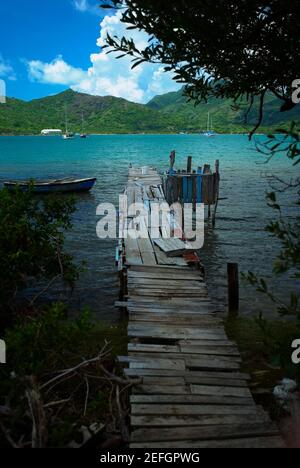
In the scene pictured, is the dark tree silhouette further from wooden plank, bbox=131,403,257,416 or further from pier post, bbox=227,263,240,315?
pier post, bbox=227,263,240,315

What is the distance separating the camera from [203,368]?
6.52 metres

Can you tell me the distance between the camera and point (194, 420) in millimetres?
5023

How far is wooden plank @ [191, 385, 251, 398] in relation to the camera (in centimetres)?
570

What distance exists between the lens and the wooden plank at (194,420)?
495cm

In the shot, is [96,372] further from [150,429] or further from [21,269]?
[21,269]

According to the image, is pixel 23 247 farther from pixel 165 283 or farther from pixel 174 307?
pixel 174 307

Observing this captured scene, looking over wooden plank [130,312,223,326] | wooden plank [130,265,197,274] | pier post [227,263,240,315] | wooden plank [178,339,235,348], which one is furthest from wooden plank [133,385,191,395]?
wooden plank [130,265,197,274]

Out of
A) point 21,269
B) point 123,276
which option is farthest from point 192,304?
point 21,269

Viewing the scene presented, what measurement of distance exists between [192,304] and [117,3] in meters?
6.15

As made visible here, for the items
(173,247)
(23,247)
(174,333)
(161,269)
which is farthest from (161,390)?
(173,247)

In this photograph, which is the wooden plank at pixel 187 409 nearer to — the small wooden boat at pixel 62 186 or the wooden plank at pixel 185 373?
the wooden plank at pixel 185 373

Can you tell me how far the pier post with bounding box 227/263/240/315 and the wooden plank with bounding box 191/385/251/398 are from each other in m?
4.72

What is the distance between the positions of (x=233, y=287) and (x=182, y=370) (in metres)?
4.60

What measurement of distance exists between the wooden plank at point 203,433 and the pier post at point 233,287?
Result: 567 centimetres
